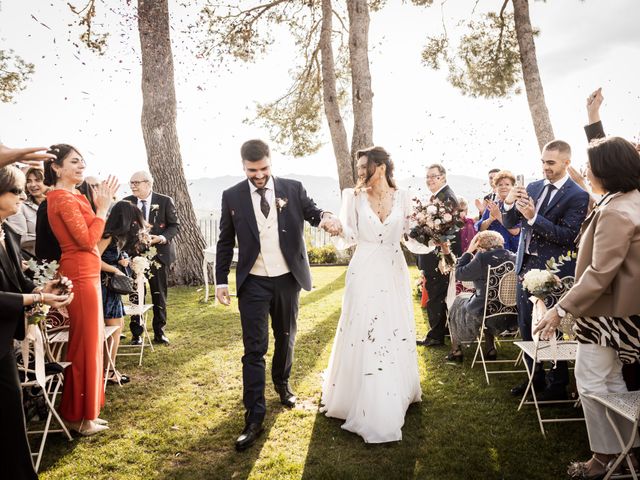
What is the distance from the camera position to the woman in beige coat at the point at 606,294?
2686 millimetres

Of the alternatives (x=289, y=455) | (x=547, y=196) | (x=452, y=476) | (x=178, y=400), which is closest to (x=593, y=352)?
(x=452, y=476)

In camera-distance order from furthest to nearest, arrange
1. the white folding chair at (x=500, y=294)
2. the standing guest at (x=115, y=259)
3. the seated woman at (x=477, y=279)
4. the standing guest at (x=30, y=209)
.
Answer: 1. the standing guest at (x=30, y=209)
2. the seated woman at (x=477, y=279)
3. the white folding chair at (x=500, y=294)
4. the standing guest at (x=115, y=259)

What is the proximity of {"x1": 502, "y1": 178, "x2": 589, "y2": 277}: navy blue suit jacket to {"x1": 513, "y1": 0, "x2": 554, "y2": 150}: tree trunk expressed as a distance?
6.30 m

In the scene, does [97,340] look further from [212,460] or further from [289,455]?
[289,455]

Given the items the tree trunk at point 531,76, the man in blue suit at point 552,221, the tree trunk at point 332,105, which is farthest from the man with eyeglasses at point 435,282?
the tree trunk at point 332,105

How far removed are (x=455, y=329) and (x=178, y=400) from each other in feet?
11.1

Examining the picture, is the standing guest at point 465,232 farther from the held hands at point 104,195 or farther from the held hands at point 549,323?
the held hands at point 104,195

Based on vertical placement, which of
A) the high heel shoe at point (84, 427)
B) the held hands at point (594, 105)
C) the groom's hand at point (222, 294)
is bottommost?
the high heel shoe at point (84, 427)

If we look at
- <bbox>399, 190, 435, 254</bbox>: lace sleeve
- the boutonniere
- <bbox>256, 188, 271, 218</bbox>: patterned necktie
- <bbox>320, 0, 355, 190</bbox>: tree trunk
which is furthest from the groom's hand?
<bbox>320, 0, 355, 190</bbox>: tree trunk

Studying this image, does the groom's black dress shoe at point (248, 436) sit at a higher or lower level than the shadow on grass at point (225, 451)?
higher

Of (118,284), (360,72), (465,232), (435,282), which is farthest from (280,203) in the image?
(360,72)

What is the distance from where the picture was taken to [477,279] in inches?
213

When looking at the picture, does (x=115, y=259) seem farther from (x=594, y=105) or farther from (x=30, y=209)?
(x=594, y=105)

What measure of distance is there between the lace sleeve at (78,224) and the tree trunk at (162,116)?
282 inches
